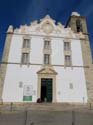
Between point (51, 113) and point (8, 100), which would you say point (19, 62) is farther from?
point (51, 113)

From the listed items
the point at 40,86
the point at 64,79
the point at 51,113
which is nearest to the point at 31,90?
the point at 40,86

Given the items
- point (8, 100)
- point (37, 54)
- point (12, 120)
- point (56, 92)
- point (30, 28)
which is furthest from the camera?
point (30, 28)

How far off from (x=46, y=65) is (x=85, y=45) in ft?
24.0

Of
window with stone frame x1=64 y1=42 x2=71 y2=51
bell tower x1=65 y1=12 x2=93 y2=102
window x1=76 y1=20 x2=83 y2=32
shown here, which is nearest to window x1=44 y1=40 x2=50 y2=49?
window with stone frame x1=64 y1=42 x2=71 y2=51

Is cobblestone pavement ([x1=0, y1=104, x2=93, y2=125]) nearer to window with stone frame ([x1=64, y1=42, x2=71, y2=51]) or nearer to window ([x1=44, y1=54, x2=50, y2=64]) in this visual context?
window ([x1=44, y1=54, x2=50, y2=64])

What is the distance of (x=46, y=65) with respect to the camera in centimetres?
2250

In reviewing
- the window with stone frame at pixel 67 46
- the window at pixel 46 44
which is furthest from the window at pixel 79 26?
the window at pixel 46 44

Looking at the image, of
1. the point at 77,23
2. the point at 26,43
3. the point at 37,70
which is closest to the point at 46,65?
the point at 37,70

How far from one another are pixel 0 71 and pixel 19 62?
2.80 metres

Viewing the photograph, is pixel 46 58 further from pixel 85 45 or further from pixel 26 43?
pixel 85 45

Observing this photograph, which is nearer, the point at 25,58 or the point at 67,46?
the point at 25,58

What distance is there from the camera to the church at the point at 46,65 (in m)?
21.0

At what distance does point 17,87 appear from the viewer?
2073cm

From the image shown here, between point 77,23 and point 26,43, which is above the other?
point 77,23
